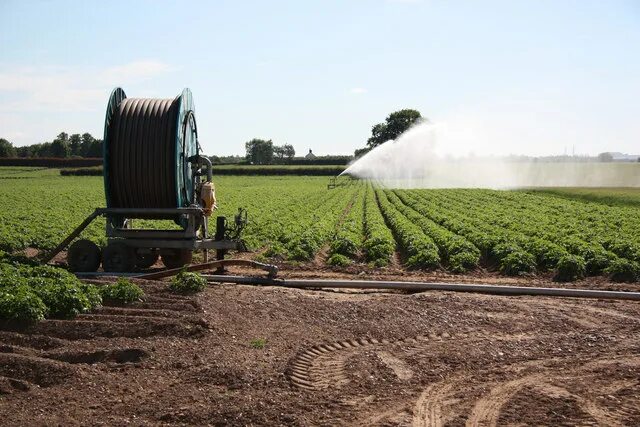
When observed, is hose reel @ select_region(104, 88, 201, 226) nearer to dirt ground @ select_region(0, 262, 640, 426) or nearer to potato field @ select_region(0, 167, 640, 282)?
dirt ground @ select_region(0, 262, 640, 426)

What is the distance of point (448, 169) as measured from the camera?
91.9 m

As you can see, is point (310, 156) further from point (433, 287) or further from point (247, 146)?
point (433, 287)

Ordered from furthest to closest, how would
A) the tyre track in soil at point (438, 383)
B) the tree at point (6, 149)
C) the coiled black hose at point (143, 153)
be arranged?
the tree at point (6, 149), the coiled black hose at point (143, 153), the tyre track in soil at point (438, 383)

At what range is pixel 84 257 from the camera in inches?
629

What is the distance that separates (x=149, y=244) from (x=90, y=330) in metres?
6.17

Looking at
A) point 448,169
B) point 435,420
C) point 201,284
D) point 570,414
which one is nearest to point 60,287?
point 201,284

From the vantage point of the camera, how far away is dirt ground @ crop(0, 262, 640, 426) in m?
7.17

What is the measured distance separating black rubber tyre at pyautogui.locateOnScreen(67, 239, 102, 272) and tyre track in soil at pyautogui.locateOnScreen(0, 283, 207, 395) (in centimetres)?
516

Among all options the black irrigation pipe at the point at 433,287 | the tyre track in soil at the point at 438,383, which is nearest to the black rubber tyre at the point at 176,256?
the black irrigation pipe at the point at 433,287

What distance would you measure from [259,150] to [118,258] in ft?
483

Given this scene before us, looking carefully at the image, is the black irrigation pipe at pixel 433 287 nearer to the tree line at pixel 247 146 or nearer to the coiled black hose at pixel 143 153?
the coiled black hose at pixel 143 153

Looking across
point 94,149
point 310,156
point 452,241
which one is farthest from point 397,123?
point 452,241

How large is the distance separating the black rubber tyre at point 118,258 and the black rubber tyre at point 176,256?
72 centimetres

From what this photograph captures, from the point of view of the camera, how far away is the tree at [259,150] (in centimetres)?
16000
